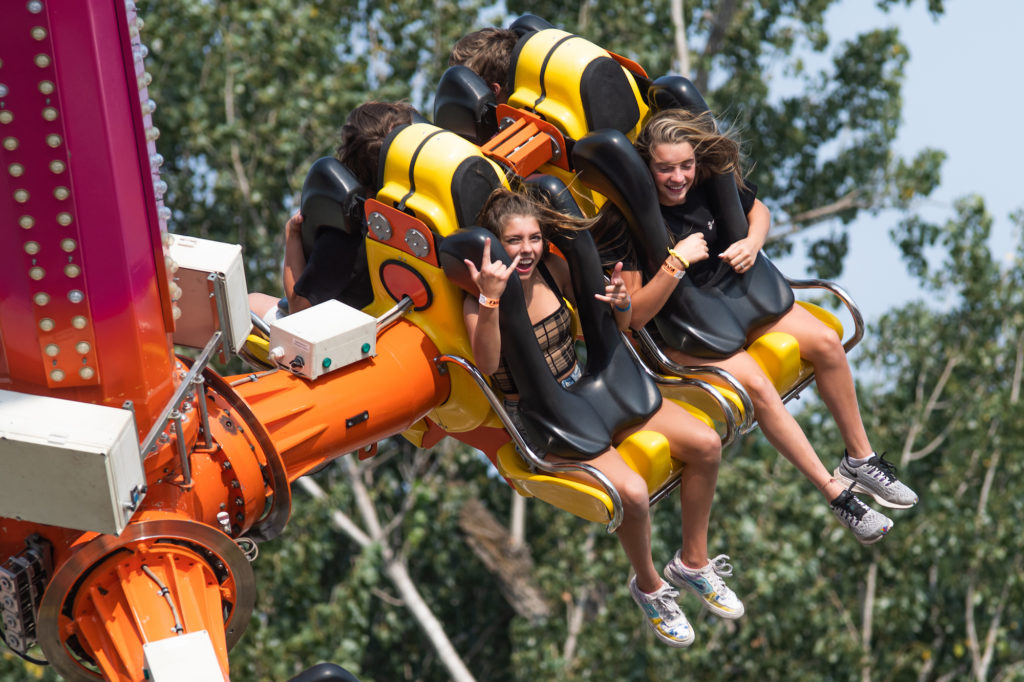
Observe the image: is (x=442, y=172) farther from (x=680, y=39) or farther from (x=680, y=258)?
(x=680, y=39)

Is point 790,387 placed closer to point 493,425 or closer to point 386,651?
point 493,425

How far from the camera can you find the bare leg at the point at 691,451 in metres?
4.53

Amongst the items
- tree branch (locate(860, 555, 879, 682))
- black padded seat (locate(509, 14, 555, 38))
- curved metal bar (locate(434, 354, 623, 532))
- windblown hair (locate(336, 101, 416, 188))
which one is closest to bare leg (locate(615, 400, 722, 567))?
curved metal bar (locate(434, 354, 623, 532))

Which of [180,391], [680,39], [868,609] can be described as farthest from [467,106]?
[868,609]

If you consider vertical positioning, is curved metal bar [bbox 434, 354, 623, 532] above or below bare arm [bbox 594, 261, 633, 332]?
below

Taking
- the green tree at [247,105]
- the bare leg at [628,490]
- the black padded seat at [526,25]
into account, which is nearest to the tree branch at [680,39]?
the green tree at [247,105]

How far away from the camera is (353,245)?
470cm

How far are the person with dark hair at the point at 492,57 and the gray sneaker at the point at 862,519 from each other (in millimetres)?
2000

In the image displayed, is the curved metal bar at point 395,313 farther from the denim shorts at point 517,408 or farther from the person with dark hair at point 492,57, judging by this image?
the person with dark hair at point 492,57

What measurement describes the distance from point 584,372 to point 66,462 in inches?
78.5

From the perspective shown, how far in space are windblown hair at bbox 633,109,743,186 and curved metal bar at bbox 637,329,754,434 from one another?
645 millimetres

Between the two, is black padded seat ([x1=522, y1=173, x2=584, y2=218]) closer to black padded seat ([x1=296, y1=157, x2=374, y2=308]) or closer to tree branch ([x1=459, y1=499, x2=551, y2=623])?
black padded seat ([x1=296, y1=157, x2=374, y2=308])

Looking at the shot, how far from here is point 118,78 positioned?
3004mm

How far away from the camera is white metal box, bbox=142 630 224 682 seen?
10.4 feet
